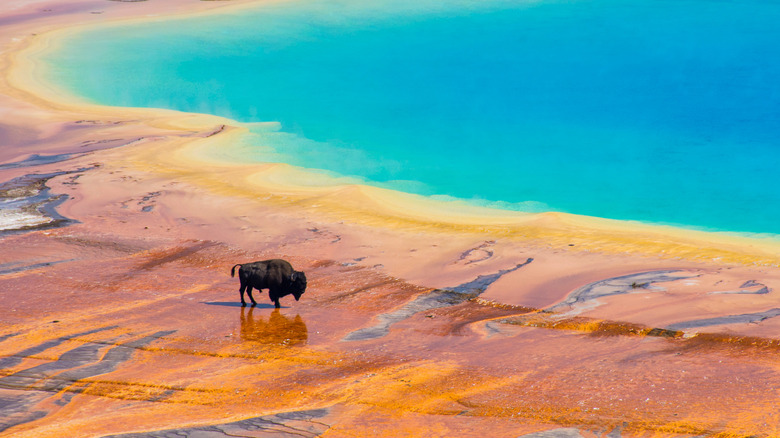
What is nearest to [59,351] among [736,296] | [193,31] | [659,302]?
[659,302]

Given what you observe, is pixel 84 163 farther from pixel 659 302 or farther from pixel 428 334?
pixel 659 302

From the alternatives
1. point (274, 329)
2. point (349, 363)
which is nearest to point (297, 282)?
point (274, 329)

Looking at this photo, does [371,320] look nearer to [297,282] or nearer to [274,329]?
[297,282]

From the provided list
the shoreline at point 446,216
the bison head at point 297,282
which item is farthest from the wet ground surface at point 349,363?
the shoreline at point 446,216

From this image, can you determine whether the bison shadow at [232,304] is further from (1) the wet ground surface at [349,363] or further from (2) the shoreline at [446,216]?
(2) the shoreline at [446,216]

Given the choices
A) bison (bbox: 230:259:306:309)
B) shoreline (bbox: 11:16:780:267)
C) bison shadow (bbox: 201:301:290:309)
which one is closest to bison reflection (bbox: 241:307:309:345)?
bison shadow (bbox: 201:301:290:309)
